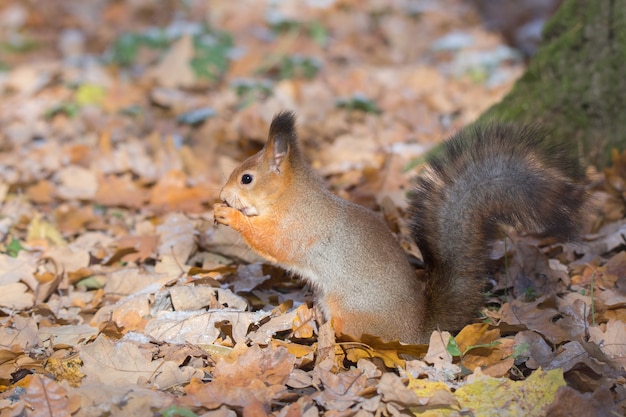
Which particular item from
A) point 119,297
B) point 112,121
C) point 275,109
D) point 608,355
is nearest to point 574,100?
point 608,355

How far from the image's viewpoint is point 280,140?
3.01 meters

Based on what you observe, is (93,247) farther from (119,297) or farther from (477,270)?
(477,270)

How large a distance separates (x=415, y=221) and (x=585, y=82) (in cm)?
200

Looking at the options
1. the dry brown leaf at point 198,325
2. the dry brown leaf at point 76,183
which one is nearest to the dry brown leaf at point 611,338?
the dry brown leaf at point 198,325

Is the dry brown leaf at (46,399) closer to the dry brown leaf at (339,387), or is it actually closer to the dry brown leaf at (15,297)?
the dry brown leaf at (339,387)

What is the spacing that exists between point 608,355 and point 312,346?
1.15 meters

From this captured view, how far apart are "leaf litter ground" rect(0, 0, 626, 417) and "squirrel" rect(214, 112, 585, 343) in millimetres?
179

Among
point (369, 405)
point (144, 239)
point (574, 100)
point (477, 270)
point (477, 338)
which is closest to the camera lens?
point (369, 405)

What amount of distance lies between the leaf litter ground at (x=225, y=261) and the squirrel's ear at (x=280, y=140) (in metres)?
0.65

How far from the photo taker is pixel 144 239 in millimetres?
3809

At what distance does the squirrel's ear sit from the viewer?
294 centimetres

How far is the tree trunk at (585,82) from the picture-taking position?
4191 mm

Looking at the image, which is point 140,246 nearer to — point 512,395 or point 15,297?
point 15,297

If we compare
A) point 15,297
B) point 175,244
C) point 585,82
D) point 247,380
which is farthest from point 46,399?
point 585,82
